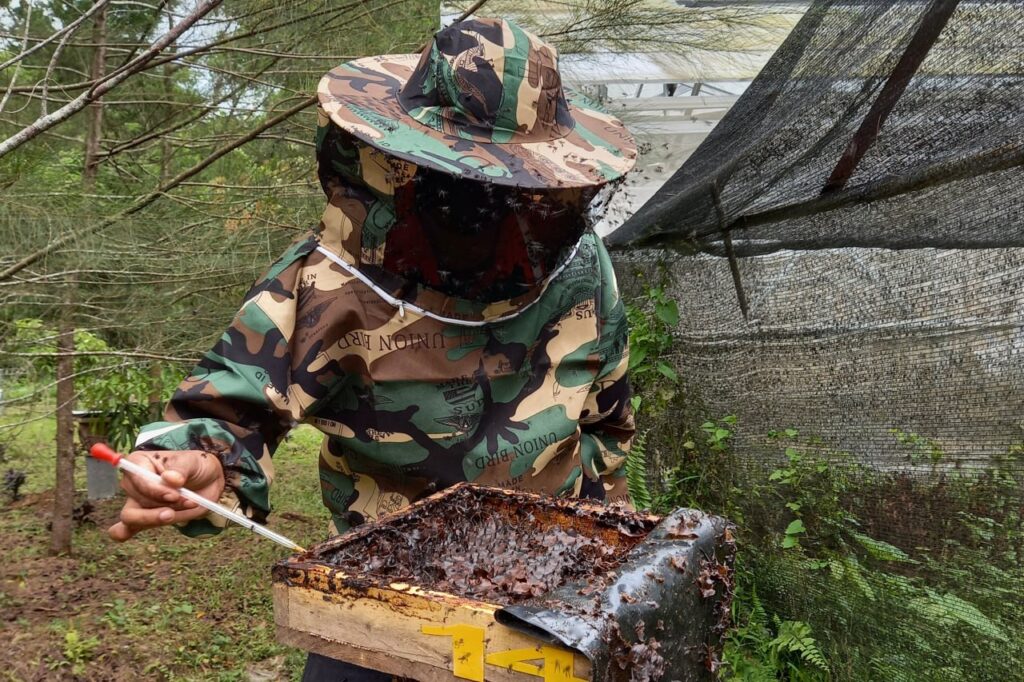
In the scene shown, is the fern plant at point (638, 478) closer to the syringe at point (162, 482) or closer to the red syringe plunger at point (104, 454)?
the syringe at point (162, 482)

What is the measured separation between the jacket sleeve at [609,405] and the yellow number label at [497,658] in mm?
1145

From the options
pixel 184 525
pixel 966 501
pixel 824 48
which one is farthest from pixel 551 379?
pixel 824 48

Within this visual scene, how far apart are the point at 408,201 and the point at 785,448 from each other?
1.97m

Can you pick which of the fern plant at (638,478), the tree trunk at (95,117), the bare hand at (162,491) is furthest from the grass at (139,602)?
the bare hand at (162,491)

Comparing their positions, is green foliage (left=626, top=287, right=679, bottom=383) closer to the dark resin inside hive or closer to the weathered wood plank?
the dark resin inside hive

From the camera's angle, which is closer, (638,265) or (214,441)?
(214,441)

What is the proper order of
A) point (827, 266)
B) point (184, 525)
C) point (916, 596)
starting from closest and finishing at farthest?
point (184, 525) < point (916, 596) < point (827, 266)

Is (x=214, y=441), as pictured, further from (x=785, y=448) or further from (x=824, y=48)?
(x=824, y=48)

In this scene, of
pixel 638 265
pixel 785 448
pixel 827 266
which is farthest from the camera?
pixel 638 265

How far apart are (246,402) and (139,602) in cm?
362

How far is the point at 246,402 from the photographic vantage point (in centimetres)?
167

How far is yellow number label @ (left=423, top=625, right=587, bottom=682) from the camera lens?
3.90 ft

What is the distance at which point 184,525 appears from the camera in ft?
5.03

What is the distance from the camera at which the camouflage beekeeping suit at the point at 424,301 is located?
5.58ft
